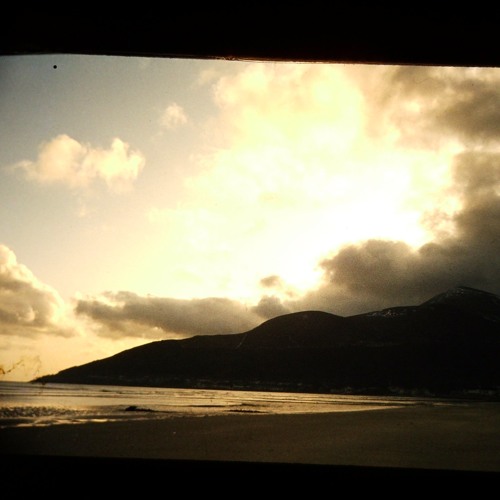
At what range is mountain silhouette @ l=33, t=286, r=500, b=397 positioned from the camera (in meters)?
96.5

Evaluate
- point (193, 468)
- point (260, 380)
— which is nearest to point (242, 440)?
point (193, 468)

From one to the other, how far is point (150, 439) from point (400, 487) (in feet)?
26.9

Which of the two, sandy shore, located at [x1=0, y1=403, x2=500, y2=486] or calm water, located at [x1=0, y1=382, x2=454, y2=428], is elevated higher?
sandy shore, located at [x1=0, y1=403, x2=500, y2=486]

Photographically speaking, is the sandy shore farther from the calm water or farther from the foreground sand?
the calm water

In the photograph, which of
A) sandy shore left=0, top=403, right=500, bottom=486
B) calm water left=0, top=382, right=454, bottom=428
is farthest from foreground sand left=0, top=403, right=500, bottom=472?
calm water left=0, top=382, right=454, bottom=428

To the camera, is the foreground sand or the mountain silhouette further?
the mountain silhouette

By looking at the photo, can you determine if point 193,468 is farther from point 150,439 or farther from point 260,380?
point 260,380

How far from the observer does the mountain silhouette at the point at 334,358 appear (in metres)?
96.5

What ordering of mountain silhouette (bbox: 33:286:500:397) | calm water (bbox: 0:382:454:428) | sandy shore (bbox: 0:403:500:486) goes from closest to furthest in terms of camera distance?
sandy shore (bbox: 0:403:500:486), calm water (bbox: 0:382:454:428), mountain silhouette (bbox: 33:286:500:397)

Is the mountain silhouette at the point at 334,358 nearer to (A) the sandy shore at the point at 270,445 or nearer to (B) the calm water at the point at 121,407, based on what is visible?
(B) the calm water at the point at 121,407

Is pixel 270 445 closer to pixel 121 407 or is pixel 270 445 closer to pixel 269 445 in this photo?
pixel 269 445

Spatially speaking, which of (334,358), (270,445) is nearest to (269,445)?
(270,445)

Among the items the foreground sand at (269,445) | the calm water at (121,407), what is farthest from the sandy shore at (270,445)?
the calm water at (121,407)

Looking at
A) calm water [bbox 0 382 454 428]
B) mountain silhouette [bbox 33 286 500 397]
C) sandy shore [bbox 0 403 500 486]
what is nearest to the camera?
sandy shore [bbox 0 403 500 486]
